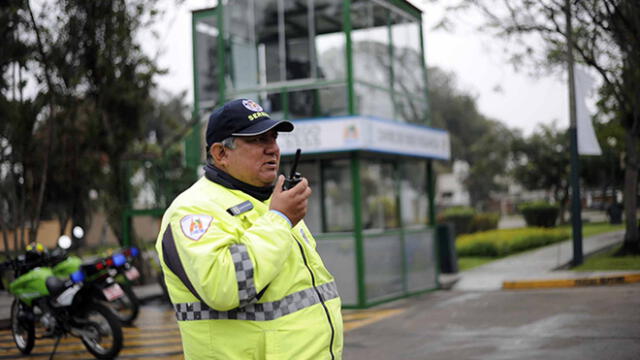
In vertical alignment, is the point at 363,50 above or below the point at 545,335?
above

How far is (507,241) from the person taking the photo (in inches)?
864

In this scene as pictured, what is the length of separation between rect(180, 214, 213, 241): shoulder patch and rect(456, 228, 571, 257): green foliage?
64.5 ft

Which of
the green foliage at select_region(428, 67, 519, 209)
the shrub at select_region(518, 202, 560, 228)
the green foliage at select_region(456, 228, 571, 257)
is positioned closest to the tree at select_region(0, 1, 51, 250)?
the green foliage at select_region(456, 228, 571, 257)

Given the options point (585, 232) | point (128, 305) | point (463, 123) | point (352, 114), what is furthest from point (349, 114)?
point (463, 123)

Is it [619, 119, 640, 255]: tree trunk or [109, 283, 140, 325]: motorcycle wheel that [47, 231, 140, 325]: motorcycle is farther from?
[619, 119, 640, 255]: tree trunk

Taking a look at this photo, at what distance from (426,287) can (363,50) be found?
4.69 metres

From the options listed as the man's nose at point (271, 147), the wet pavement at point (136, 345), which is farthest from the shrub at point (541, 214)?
the man's nose at point (271, 147)

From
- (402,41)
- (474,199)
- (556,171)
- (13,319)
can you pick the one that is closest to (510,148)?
(556,171)

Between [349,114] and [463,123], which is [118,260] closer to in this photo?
[349,114]

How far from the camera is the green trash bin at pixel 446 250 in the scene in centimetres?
1678

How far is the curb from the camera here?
43.8 ft

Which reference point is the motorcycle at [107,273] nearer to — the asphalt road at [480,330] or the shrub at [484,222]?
the asphalt road at [480,330]

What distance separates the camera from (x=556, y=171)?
35.6 m

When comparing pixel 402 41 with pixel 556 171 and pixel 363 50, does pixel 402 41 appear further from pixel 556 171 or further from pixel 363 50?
pixel 556 171
